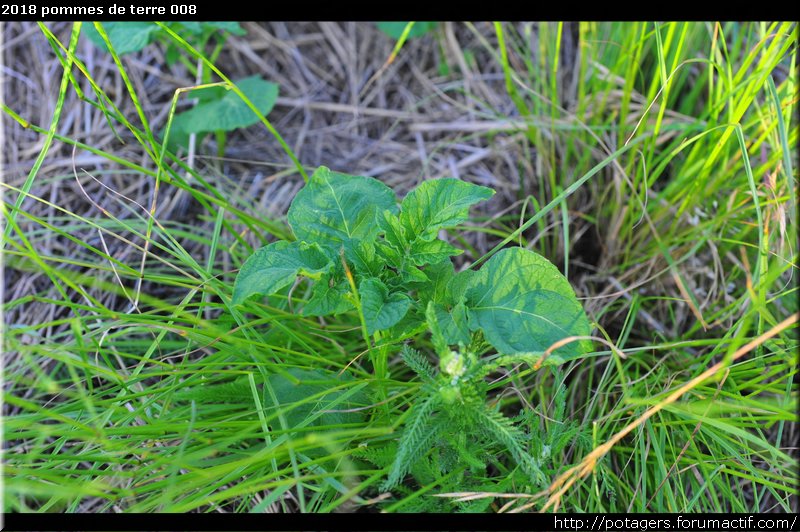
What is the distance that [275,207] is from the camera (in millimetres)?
1879

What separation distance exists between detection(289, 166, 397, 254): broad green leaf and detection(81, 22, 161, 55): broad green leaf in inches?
29.6

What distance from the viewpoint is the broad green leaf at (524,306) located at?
1.11 metres

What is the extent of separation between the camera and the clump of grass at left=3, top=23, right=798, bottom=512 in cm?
113

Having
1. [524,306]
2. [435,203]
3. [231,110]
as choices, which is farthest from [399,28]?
[524,306]

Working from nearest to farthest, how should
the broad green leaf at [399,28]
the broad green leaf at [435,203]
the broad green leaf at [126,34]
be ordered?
1. the broad green leaf at [435,203]
2. the broad green leaf at [126,34]
3. the broad green leaf at [399,28]

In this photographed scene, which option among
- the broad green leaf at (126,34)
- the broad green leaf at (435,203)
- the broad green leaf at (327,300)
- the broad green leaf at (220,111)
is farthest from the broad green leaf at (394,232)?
the broad green leaf at (126,34)

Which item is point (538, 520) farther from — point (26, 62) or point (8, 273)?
point (26, 62)

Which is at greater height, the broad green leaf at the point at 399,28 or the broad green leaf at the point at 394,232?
the broad green leaf at the point at 399,28

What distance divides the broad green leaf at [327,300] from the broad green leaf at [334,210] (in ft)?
0.44

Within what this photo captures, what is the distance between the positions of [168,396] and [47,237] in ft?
2.91

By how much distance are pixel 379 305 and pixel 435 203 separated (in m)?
0.25

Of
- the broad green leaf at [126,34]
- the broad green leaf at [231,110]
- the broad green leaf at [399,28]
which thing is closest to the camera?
the broad green leaf at [126,34]

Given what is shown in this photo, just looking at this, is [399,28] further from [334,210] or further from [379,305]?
[379,305]

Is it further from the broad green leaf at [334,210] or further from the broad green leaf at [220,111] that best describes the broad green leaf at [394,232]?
the broad green leaf at [220,111]
